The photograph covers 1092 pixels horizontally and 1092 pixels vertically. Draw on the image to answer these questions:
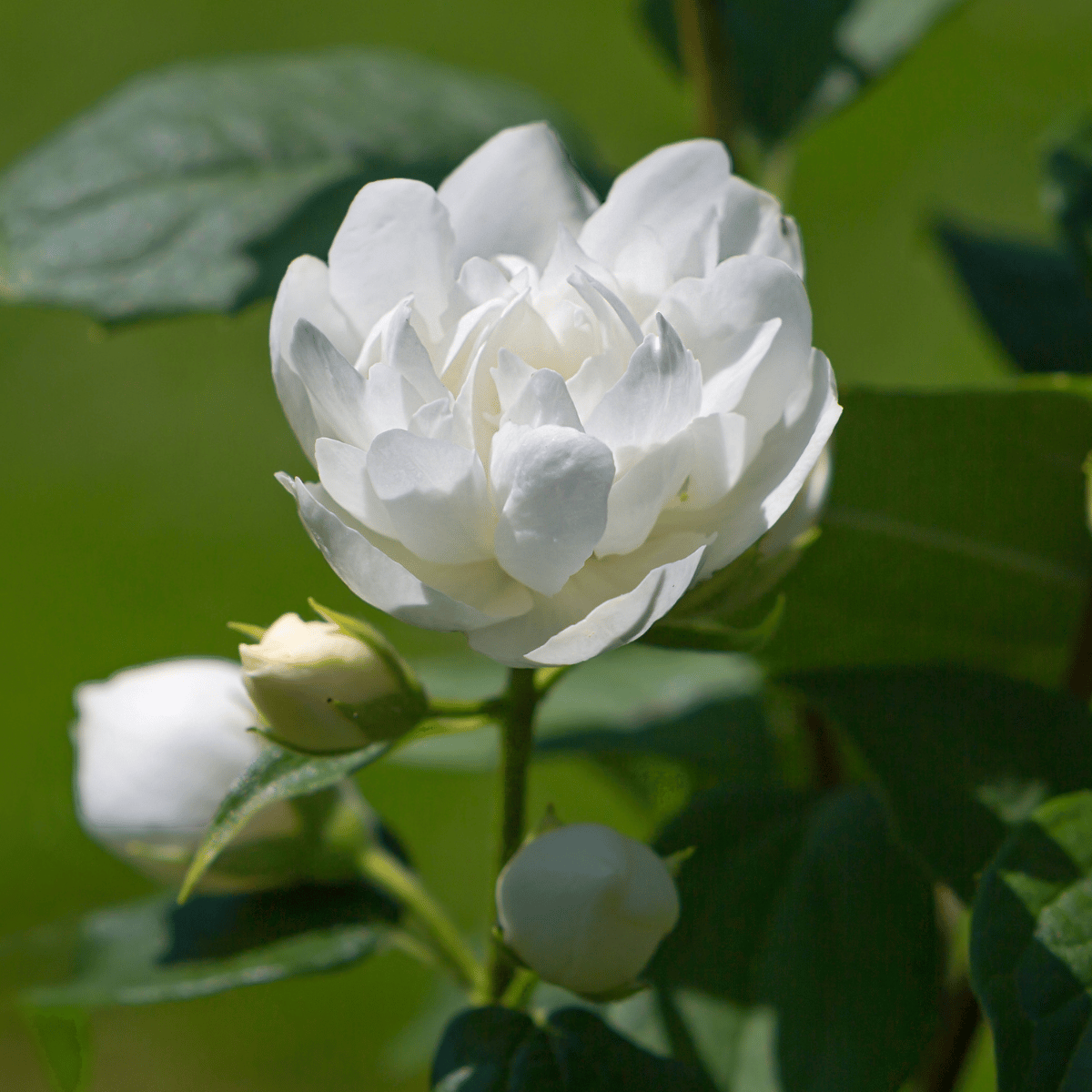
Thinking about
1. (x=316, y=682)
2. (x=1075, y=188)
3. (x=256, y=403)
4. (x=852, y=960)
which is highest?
(x=316, y=682)

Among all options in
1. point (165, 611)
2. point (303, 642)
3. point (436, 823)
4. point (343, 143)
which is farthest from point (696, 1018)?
point (165, 611)

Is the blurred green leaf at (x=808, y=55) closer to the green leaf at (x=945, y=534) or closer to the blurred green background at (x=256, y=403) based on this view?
the green leaf at (x=945, y=534)

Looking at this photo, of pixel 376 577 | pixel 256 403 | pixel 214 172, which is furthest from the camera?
pixel 256 403

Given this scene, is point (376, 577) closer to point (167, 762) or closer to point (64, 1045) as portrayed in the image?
point (167, 762)

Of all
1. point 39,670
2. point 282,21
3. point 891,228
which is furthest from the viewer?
point 282,21

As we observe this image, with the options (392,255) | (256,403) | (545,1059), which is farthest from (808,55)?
(256,403)

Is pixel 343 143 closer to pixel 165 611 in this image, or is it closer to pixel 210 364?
pixel 165 611

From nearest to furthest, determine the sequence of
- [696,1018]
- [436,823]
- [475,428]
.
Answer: [475,428], [696,1018], [436,823]

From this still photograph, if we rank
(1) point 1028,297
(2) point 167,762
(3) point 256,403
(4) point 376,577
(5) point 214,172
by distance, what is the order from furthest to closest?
(3) point 256,403 → (1) point 1028,297 → (5) point 214,172 → (2) point 167,762 → (4) point 376,577
